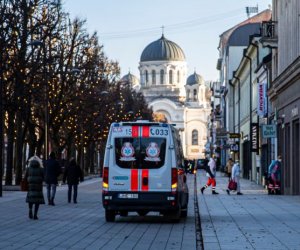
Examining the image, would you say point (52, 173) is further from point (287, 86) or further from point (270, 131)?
point (270, 131)

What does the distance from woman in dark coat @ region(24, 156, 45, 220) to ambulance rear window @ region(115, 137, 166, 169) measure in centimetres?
203

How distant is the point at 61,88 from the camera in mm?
58500

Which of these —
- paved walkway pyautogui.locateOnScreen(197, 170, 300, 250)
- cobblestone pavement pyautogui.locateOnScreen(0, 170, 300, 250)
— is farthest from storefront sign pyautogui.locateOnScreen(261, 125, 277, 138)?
cobblestone pavement pyautogui.locateOnScreen(0, 170, 300, 250)

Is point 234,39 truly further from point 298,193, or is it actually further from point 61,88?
point 298,193

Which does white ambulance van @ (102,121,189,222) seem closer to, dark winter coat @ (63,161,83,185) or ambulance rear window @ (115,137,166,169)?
ambulance rear window @ (115,137,166,169)

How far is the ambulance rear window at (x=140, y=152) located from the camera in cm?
2383

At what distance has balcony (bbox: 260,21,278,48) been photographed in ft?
159

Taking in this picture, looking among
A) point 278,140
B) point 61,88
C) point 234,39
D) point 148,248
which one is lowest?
point 148,248

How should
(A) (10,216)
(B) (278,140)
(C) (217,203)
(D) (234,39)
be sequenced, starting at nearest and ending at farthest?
(A) (10,216), (C) (217,203), (B) (278,140), (D) (234,39)

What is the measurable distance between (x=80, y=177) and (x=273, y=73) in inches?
790

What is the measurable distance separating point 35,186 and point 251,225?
543 centimetres

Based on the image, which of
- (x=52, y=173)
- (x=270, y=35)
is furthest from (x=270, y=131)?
(x=52, y=173)

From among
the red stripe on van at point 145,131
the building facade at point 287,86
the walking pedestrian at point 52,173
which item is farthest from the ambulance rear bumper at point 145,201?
the building facade at point 287,86

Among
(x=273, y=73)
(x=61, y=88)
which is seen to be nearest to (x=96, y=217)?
(x=273, y=73)
